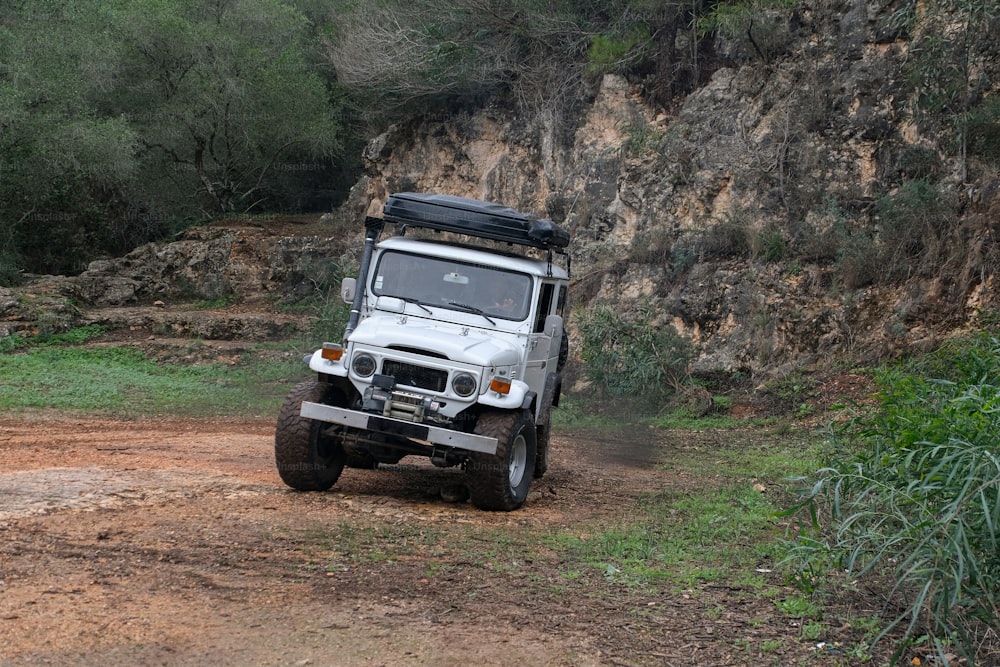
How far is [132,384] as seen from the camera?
16297 millimetres

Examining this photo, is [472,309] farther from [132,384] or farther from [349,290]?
[132,384]

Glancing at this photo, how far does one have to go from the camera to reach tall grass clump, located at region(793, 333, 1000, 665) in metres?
4.33

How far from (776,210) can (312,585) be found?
44.1 feet

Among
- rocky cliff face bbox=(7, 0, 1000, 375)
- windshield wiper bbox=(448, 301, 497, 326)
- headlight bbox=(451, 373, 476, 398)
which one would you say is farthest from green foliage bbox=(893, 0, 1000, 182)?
headlight bbox=(451, 373, 476, 398)

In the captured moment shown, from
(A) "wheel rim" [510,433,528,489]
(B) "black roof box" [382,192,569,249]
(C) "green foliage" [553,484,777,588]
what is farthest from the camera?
(B) "black roof box" [382,192,569,249]

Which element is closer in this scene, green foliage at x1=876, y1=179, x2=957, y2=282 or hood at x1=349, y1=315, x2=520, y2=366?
hood at x1=349, y1=315, x2=520, y2=366

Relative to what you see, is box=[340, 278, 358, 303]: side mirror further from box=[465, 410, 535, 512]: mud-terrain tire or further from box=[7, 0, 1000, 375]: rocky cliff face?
box=[7, 0, 1000, 375]: rocky cliff face

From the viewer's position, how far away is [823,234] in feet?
53.2

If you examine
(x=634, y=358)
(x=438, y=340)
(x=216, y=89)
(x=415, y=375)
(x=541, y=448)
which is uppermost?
(x=216, y=89)

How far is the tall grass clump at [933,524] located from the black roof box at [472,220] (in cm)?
354

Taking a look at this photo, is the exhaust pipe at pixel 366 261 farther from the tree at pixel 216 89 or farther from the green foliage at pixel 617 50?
the tree at pixel 216 89

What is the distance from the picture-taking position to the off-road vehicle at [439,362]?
777 cm

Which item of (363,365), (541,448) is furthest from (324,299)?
(363,365)

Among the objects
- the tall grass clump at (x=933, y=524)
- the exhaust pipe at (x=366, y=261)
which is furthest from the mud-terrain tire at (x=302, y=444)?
the tall grass clump at (x=933, y=524)
